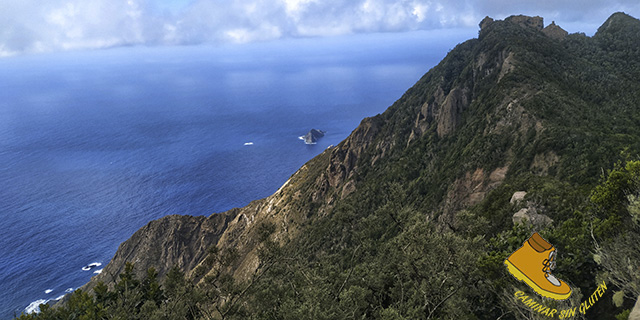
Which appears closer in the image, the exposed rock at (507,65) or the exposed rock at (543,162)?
the exposed rock at (543,162)

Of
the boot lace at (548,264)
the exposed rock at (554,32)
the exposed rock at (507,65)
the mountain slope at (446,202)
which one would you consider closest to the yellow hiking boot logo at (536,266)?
the boot lace at (548,264)

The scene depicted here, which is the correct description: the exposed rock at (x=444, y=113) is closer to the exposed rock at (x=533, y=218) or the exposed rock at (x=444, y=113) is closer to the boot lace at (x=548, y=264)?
the exposed rock at (x=533, y=218)

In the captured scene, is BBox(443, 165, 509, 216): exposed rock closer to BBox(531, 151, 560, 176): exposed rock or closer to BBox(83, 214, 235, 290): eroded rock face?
BBox(531, 151, 560, 176): exposed rock

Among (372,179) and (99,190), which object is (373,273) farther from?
(99,190)

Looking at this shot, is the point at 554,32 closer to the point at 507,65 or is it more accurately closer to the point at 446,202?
the point at 507,65

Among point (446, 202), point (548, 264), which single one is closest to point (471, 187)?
point (446, 202)
